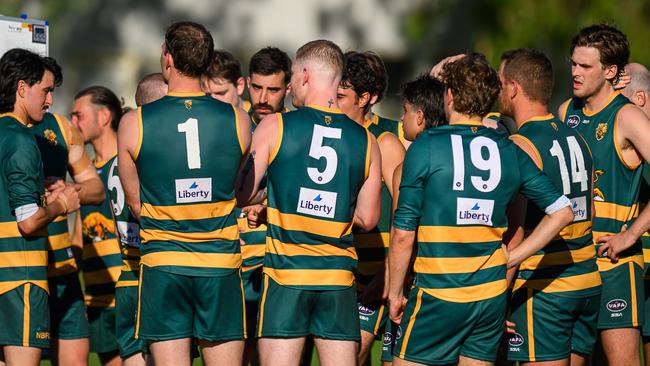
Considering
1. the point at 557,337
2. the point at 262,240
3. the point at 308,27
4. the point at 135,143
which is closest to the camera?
the point at 135,143

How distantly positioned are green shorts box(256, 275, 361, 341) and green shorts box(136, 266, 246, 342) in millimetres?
225

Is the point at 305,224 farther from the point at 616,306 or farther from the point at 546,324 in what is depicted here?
the point at 616,306

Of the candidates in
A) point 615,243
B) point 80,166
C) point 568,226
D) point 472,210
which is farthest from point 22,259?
point 615,243

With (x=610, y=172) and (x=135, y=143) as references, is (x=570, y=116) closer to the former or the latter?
(x=610, y=172)

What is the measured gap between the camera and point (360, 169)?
20.9 feet

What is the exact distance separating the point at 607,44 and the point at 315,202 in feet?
8.44

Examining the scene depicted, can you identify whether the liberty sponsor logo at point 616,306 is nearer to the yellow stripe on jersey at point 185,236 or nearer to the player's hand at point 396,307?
the player's hand at point 396,307

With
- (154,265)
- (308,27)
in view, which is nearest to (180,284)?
(154,265)

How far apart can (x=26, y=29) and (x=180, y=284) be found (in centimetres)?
299

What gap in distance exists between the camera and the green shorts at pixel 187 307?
6.27 metres

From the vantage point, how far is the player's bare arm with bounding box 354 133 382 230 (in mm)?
6488

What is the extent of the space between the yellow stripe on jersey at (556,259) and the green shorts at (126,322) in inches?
109

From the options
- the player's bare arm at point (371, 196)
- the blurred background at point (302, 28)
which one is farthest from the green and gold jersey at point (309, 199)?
the blurred background at point (302, 28)

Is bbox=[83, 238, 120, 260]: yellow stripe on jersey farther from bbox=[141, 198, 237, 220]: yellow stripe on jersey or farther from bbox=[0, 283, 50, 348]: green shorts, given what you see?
bbox=[141, 198, 237, 220]: yellow stripe on jersey
